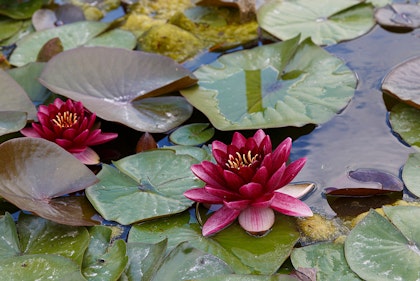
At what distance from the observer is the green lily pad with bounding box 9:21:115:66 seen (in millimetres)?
3178

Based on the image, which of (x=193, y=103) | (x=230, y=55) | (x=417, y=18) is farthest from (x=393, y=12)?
(x=193, y=103)

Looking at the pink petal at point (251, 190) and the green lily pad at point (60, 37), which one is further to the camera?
the green lily pad at point (60, 37)

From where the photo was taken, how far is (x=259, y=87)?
2637 millimetres

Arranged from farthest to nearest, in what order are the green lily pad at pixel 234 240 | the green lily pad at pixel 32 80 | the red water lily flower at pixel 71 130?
1. the green lily pad at pixel 32 80
2. the red water lily flower at pixel 71 130
3. the green lily pad at pixel 234 240

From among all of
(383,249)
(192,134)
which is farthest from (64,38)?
(383,249)

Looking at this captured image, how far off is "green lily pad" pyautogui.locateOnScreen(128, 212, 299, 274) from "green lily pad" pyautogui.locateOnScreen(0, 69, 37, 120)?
0.92m

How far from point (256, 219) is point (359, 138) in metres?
0.71

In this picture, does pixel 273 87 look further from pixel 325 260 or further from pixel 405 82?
pixel 325 260

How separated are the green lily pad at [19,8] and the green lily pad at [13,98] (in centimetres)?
115

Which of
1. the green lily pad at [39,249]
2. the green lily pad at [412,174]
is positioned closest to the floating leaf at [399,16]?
the green lily pad at [412,174]

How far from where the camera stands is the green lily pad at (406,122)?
230cm

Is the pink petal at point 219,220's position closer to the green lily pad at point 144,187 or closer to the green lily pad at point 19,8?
the green lily pad at point 144,187

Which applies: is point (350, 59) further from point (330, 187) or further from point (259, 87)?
point (330, 187)

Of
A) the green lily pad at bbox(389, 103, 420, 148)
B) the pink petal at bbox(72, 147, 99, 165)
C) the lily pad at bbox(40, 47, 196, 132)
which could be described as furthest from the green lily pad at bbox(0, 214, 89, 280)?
the green lily pad at bbox(389, 103, 420, 148)
